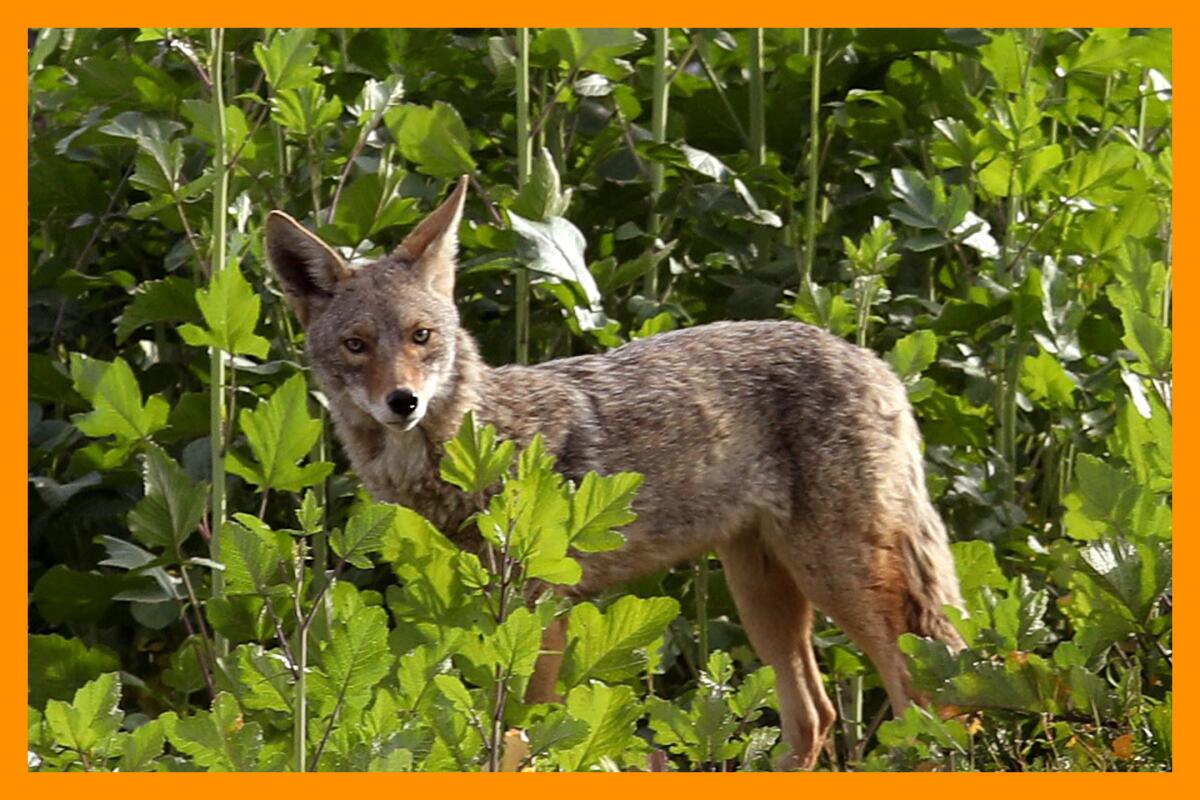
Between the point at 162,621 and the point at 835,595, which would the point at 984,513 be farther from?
the point at 162,621

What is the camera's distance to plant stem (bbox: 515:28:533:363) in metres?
5.31

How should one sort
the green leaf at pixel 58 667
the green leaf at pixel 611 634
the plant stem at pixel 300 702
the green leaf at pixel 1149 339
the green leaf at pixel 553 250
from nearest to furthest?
the plant stem at pixel 300 702
the green leaf at pixel 611 634
the green leaf at pixel 1149 339
the green leaf at pixel 58 667
the green leaf at pixel 553 250

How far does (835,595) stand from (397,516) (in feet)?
6.79

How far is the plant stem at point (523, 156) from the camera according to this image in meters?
5.31

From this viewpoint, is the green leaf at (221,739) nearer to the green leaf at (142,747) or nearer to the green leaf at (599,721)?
the green leaf at (142,747)

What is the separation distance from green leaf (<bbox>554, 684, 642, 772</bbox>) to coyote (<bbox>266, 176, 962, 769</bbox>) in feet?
5.33

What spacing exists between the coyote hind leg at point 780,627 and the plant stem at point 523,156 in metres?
0.92

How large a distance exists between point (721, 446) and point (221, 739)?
2.22 metres

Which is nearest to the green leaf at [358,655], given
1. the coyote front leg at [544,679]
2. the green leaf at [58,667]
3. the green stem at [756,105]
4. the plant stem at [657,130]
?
the coyote front leg at [544,679]

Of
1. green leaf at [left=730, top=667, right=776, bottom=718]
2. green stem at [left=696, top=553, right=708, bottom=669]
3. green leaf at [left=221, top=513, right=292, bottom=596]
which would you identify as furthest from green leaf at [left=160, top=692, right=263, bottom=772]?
green stem at [left=696, top=553, right=708, bottom=669]

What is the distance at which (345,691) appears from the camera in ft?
10.9

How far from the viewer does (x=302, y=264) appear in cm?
494

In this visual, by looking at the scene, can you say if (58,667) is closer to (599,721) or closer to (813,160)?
(599,721)

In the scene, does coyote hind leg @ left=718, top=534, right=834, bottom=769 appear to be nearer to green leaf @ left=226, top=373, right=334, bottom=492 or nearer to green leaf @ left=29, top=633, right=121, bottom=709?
green leaf @ left=29, top=633, right=121, bottom=709
